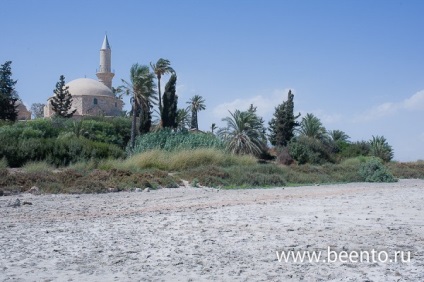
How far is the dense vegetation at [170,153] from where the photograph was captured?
2338 centimetres

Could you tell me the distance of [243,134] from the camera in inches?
1571

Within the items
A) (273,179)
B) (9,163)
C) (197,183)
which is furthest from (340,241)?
(9,163)

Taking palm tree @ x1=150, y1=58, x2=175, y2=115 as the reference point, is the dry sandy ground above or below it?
below

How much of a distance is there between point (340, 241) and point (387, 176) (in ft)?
73.8

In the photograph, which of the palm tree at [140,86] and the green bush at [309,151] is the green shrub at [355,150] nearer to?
the green bush at [309,151]

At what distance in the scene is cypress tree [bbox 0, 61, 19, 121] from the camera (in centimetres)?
5075

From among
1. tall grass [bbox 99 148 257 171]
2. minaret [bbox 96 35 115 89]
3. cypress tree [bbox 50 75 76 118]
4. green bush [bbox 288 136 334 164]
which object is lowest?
tall grass [bbox 99 148 257 171]

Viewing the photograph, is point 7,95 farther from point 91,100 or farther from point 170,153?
point 170,153

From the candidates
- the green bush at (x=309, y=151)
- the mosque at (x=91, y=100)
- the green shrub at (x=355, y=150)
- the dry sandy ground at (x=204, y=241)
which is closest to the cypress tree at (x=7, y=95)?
the mosque at (x=91, y=100)

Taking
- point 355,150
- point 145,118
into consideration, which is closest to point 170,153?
point 145,118

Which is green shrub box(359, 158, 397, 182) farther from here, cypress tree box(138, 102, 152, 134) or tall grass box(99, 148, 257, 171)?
cypress tree box(138, 102, 152, 134)

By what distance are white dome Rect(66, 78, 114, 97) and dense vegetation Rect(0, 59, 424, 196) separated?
13.8 feet

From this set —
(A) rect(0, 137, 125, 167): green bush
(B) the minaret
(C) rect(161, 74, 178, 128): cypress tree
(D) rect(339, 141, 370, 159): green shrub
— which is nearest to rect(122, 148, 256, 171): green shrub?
(A) rect(0, 137, 125, 167): green bush

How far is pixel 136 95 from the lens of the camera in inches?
1809
